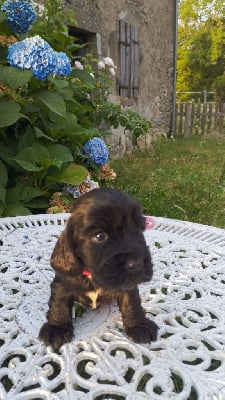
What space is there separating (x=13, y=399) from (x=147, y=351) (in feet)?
1.33

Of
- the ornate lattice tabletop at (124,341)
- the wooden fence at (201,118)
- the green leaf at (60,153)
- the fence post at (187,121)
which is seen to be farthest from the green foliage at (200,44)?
the ornate lattice tabletop at (124,341)

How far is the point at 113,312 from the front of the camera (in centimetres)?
143

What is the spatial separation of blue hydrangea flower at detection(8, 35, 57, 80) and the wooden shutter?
189 inches

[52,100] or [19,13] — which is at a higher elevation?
[19,13]

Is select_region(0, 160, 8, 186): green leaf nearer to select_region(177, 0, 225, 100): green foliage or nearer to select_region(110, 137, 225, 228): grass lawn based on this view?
select_region(110, 137, 225, 228): grass lawn

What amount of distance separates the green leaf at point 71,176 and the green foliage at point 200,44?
49.0ft

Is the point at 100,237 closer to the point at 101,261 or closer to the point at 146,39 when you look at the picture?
the point at 101,261

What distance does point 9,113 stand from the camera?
2717 mm

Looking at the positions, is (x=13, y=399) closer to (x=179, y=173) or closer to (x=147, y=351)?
(x=147, y=351)

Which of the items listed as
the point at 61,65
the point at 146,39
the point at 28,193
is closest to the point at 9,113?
the point at 61,65

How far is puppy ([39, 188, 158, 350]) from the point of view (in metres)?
1.03

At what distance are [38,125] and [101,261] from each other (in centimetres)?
239

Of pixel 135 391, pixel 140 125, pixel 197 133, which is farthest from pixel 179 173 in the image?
pixel 197 133

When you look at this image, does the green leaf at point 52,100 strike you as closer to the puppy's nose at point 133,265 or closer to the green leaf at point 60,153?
the green leaf at point 60,153
